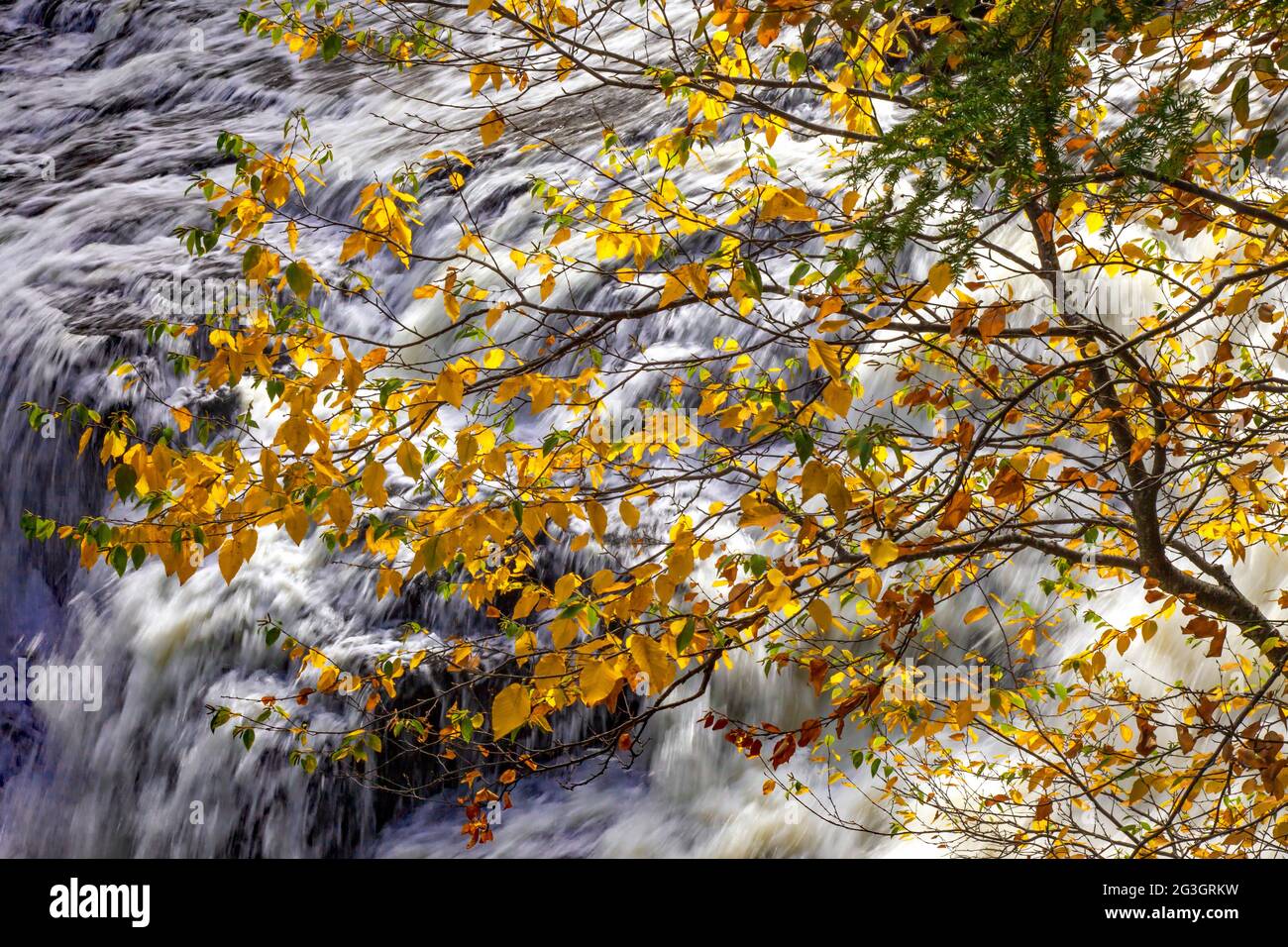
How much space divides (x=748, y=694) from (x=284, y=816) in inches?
89.2

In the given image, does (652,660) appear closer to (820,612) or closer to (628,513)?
(820,612)

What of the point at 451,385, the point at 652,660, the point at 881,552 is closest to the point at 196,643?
the point at 451,385

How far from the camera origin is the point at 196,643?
5.00 meters

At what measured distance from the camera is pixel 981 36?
1904mm

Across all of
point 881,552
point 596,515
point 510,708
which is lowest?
point 510,708

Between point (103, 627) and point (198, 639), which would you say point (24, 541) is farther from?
point (198, 639)

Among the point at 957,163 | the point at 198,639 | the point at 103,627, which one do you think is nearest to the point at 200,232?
the point at 957,163

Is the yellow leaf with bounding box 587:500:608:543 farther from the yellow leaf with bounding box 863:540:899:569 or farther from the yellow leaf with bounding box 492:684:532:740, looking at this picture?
the yellow leaf with bounding box 863:540:899:569

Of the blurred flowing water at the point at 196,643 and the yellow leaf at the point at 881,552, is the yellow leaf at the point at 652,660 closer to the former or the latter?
the yellow leaf at the point at 881,552

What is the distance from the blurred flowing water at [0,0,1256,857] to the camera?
4.25 m

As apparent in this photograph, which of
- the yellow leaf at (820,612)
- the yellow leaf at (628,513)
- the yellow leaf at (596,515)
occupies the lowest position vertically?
the yellow leaf at (820,612)

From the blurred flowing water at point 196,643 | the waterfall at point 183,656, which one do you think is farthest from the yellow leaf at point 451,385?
the blurred flowing water at point 196,643

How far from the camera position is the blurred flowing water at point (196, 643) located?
4.25 m
